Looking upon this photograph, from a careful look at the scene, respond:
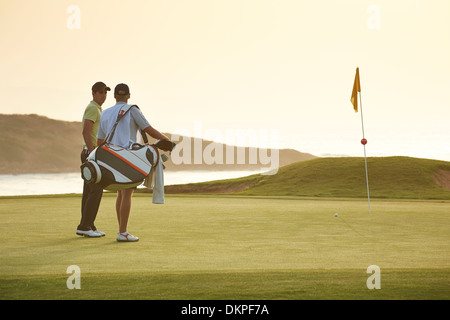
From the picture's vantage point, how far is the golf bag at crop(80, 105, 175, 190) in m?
7.27

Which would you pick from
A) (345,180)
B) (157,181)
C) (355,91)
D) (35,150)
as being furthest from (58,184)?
(35,150)

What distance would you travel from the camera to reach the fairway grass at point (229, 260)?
14.7 ft

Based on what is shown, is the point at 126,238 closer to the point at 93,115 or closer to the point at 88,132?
→ the point at 88,132

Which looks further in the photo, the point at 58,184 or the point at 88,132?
the point at 58,184

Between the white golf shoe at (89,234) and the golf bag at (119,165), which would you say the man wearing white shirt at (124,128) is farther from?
the white golf shoe at (89,234)

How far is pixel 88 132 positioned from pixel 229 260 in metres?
3.64

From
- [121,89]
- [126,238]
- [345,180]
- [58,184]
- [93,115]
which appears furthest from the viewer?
[58,184]

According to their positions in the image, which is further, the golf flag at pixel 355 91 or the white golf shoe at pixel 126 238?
the golf flag at pixel 355 91

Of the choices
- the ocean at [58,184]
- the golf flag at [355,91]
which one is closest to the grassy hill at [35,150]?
the ocean at [58,184]

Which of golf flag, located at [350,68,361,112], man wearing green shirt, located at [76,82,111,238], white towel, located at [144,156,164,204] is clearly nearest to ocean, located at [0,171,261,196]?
golf flag, located at [350,68,361,112]

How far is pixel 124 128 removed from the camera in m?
7.78

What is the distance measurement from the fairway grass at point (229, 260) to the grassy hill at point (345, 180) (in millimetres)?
26632

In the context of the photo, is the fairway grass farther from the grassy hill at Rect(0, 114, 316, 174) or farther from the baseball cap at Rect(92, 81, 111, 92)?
the grassy hill at Rect(0, 114, 316, 174)
